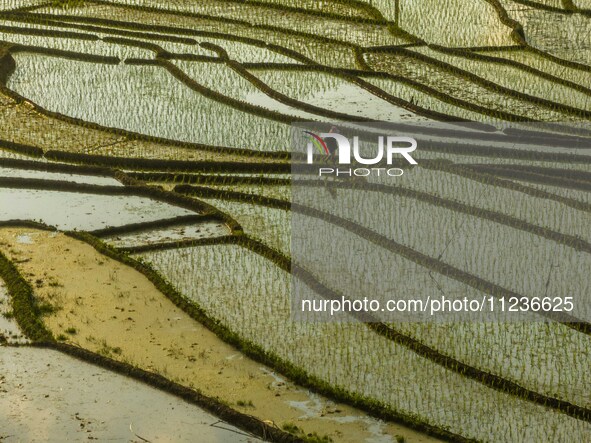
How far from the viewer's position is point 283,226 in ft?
28.2

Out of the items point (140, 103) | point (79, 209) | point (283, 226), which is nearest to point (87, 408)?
point (283, 226)

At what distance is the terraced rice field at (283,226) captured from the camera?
6293 millimetres

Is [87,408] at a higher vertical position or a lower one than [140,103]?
lower

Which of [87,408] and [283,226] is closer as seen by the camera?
[87,408]

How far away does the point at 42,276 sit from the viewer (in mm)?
7879

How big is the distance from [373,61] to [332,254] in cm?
464

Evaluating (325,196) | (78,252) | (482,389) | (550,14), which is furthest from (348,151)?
(550,14)

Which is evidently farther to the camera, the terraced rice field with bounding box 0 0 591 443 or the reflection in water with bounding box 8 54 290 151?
the reflection in water with bounding box 8 54 290 151

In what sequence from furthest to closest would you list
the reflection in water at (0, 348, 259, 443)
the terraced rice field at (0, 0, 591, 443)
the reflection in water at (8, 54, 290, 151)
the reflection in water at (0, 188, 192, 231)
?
1. the reflection in water at (8, 54, 290, 151)
2. the reflection in water at (0, 188, 192, 231)
3. the terraced rice field at (0, 0, 591, 443)
4. the reflection in water at (0, 348, 259, 443)

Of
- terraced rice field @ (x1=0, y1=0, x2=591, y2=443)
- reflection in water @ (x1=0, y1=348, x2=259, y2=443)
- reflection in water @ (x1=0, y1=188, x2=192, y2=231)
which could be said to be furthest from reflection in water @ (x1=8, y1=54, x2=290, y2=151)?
reflection in water @ (x1=0, y1=348, x2=259, y2=443)

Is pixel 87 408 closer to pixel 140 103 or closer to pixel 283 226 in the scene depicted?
pixel 283 226

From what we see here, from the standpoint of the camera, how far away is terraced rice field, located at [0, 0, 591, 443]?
20.6ft

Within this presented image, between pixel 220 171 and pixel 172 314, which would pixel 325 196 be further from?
pixel 172 314

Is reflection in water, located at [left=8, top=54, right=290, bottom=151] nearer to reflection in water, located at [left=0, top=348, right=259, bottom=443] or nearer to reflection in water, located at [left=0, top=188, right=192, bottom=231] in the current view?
reflection in water, located at [left=0, top=188, right=192, bottom=231]
